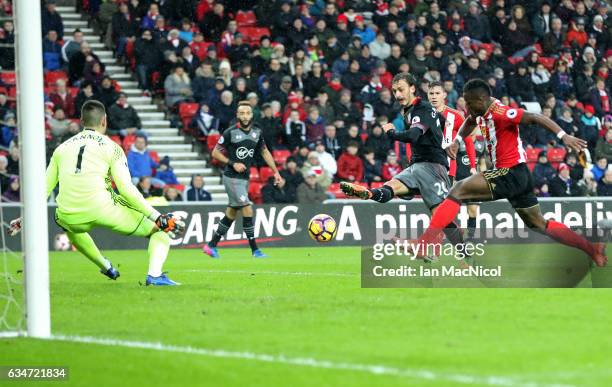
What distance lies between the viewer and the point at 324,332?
8.74m

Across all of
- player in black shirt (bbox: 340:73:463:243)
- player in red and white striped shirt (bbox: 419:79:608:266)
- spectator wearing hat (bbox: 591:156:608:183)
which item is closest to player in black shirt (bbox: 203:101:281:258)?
player in black shirt (bbox: 340:73:463:243)

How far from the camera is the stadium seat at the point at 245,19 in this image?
90.1ft

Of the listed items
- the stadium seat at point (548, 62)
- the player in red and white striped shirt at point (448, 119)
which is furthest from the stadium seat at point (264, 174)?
the stadium seat at point (548, 62)

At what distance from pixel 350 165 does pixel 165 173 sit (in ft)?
13.2

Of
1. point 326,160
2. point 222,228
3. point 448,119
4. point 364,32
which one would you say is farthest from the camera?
point 364,32

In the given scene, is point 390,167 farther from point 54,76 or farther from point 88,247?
point 88,247

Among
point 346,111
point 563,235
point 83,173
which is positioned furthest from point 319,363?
point 346,111

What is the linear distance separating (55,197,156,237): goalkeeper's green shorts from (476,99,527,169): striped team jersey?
381cm

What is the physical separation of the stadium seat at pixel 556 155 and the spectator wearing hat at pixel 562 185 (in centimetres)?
132

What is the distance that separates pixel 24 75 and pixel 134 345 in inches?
88.9

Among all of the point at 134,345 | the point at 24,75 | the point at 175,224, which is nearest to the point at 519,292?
the point at 175,224

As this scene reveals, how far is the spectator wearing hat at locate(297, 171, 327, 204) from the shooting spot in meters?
23.2

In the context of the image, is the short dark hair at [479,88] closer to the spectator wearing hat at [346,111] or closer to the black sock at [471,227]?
the black sock at [471,227]

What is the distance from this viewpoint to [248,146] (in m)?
18.6
